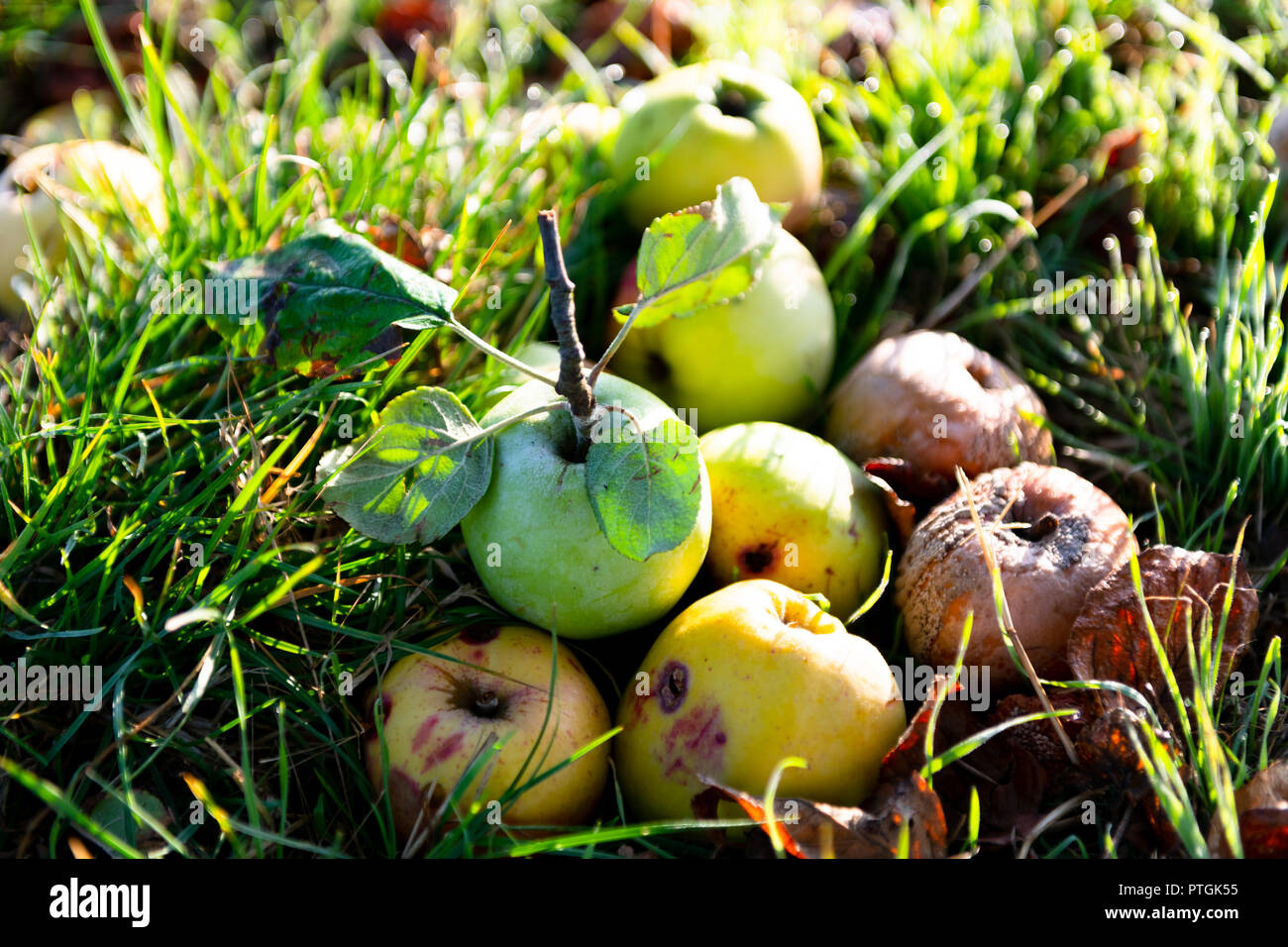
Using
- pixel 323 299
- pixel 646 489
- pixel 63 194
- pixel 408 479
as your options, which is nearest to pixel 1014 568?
pixel 646 489

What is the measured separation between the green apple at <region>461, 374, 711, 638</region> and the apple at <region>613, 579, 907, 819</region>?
0.39 ft

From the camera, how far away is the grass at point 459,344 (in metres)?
1.75

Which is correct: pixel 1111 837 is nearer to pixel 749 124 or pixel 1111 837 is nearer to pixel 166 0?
pixel 749 124

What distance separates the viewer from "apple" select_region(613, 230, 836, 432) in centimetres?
225

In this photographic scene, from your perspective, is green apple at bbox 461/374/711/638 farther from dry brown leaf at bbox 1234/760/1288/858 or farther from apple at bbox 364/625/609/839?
dry brown leaf at bbox 1234/760/1288/858

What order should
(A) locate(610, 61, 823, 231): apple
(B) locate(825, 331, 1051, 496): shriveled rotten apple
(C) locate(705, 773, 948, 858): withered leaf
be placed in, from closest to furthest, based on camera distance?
(C) locate(705, 773, 948, 858): withered leaf → (B) locate(825, 331, 1051, 496): shriveled rotten apple → (A) locate(610, 61, 823, 231): apple

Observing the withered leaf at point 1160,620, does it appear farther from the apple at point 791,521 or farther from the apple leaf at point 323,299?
the apple leaf at point 323,299

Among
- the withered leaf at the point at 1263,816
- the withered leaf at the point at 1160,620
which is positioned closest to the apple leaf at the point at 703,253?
the withered leaf at the point at 1160,620

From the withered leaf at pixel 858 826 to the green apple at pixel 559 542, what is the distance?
375 mm

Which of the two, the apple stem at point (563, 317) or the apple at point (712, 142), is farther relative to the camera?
the apple at point (712, 142)

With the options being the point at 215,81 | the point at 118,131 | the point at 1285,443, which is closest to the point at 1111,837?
the point at 1285,443

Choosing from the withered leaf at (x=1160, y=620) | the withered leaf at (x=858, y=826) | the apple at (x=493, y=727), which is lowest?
the apple at (x=493, y=727)

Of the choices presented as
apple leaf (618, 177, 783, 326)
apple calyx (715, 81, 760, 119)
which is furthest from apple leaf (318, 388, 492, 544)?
apple calyx (715, 81, 760, 119)

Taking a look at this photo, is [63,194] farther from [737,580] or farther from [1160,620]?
[1160,620]
